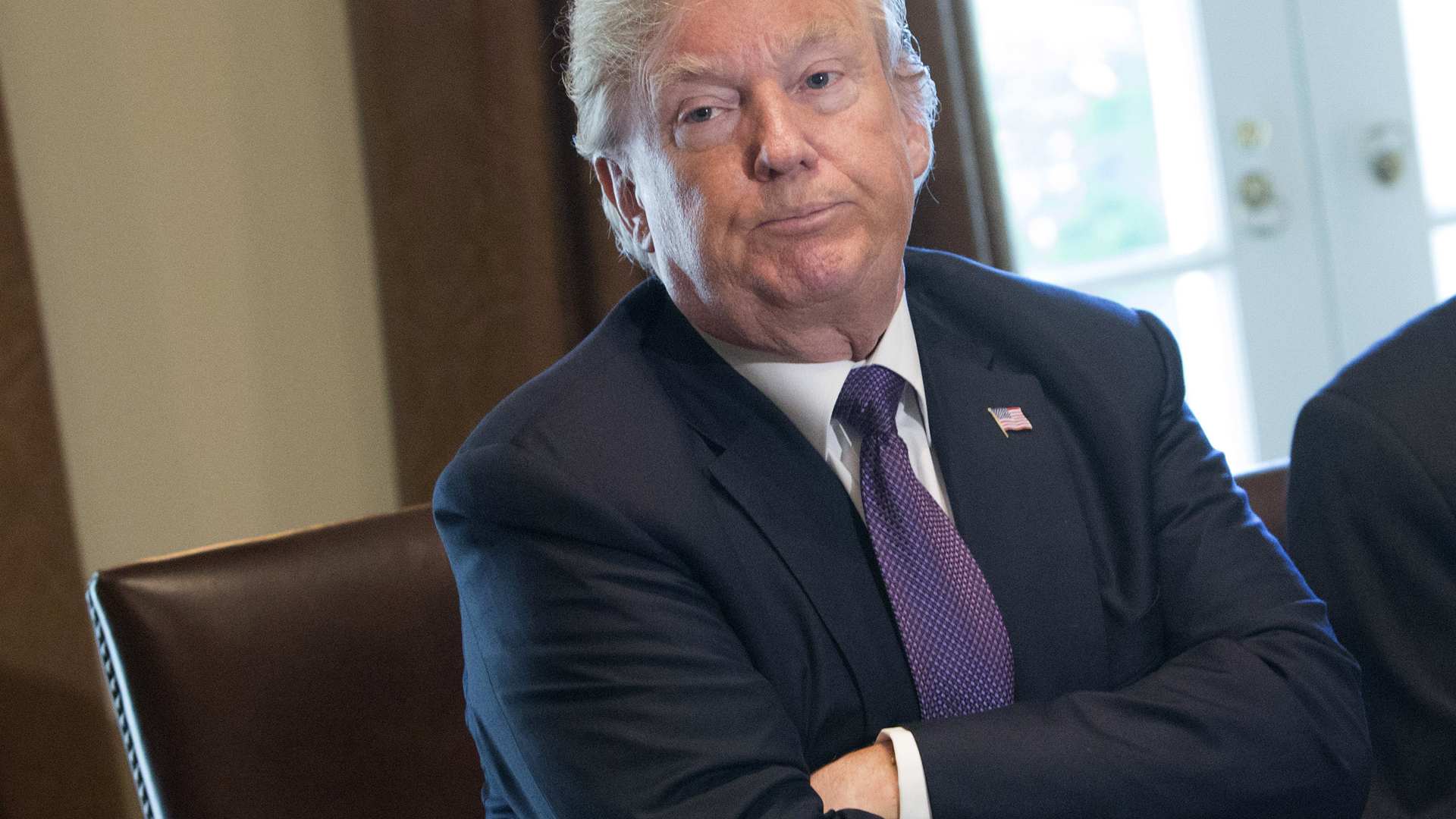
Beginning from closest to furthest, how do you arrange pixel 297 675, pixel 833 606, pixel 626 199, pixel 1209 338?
pixel 833 606
pixel 297 675
pixel 626 199
pixel 1209 338

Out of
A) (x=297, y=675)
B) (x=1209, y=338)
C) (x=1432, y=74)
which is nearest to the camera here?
(x=297, y=675)

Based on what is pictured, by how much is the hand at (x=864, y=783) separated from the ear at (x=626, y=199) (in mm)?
590

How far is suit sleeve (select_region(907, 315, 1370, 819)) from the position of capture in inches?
40.6

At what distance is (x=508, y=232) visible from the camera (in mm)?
2227

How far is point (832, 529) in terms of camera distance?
1.18m

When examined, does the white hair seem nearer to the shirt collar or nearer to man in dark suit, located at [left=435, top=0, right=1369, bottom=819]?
man in dark suit, located at [left=435, top=0, right=1369, bottom=819]

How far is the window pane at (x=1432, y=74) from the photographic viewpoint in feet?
9.41

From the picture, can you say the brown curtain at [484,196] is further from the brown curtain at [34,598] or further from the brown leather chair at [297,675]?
the brown leather chair at [297,675]

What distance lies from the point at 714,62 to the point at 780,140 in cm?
10

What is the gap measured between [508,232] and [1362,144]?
207cm

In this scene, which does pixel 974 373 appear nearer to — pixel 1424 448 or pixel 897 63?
pixel 897 63

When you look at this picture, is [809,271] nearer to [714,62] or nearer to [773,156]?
[773,156]

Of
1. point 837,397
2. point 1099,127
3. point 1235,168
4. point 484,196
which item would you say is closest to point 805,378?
point 837,397

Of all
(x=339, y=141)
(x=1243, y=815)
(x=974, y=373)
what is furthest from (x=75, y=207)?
(x=1243, y=815)
